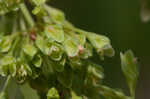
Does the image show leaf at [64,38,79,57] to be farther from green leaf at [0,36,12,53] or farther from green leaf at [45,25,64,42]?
green leaf at [0,36,12,53]

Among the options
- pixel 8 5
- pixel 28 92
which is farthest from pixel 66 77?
pixel 8 5

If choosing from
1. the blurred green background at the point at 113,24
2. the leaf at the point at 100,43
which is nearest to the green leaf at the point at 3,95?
the leaf at the point at 100,43

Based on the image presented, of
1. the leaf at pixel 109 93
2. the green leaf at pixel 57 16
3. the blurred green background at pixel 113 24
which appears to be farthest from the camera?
the blurred green background at pixel 113 24

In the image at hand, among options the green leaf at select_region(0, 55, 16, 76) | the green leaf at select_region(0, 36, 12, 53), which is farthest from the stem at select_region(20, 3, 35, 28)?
the green leaf at select_region(0, 55, 16, 76)

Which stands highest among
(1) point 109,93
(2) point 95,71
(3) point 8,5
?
(3) point 8,5

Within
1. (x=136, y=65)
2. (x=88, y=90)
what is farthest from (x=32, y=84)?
(x=136, y=65)

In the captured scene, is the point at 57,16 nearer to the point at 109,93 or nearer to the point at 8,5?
the point at 8,5

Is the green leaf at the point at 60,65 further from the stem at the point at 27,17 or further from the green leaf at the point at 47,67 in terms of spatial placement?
the stem at the point at 27,17
